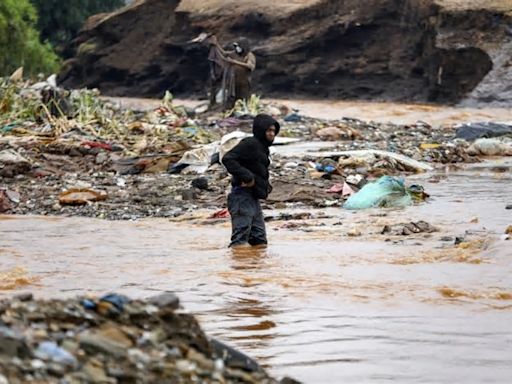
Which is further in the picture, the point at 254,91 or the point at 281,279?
the point at 254,91

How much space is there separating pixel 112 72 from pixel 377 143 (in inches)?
811

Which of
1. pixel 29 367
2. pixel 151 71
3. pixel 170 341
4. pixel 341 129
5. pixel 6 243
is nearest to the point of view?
pixel 29 367

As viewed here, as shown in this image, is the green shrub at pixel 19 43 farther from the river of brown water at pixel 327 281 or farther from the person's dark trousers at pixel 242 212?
the person's dark trousers at pixel 242 212

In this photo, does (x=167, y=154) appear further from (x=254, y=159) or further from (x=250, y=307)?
(x=250, y=307)

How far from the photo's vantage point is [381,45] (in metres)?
35.2

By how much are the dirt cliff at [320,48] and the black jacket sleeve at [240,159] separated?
21852mm

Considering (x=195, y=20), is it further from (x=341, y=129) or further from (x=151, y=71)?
(x=341, y=129)

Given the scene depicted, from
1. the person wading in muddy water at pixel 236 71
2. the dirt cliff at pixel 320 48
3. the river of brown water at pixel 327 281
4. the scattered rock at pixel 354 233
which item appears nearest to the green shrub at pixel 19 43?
the dirt cliff at pixel 320 48

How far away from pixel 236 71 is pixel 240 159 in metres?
14.6

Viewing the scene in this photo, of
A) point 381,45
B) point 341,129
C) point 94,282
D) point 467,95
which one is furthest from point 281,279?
point 381,45

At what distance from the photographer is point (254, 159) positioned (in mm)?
9820

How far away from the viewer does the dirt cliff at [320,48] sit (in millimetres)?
31844

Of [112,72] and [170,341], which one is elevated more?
[170,341]

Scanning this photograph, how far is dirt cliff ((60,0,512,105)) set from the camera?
104 feet
